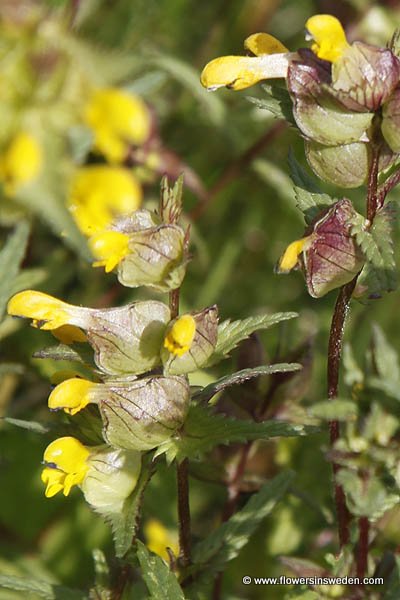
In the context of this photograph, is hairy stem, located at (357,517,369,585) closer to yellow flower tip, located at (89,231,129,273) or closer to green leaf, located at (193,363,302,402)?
green leaf, located at (193,363,302,402)

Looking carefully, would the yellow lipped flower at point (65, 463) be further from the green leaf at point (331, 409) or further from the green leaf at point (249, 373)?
the green leaf at point (331, 409)

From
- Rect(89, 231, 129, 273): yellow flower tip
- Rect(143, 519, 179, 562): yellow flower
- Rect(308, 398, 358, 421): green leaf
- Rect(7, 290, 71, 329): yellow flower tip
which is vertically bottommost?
Rect(143, 519, 179, 562): yellow flower

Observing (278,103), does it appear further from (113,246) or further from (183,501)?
(183,501)

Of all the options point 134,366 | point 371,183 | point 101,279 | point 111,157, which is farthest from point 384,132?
point 101,279

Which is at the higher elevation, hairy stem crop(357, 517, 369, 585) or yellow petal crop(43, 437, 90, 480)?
yellow petal crop(43, 437, 90, 480)

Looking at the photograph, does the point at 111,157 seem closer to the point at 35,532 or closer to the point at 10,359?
the point at 10,359

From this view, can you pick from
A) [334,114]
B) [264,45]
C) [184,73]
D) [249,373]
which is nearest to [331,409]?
[249,373]

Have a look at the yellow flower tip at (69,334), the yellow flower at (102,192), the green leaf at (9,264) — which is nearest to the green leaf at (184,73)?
the yellow flower at (102,192)

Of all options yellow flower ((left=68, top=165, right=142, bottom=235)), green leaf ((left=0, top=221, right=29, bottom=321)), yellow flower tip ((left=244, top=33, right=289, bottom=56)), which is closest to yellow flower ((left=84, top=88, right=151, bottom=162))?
yellow flower ((left=68, top=165, right=142, bottom=235))
